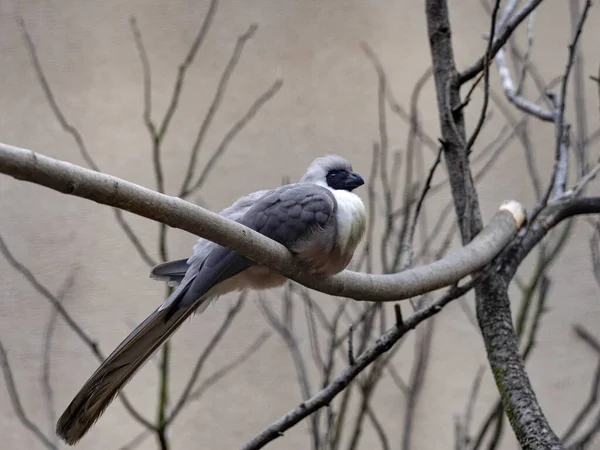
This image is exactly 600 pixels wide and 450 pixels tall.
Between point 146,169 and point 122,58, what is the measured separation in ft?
1.45

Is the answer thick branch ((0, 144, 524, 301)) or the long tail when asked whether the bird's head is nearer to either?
thick branch ((0, 144, 524, 301))

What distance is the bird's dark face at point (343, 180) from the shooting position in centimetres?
177

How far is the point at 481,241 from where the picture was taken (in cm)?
178

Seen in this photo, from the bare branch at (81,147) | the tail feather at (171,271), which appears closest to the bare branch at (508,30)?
the tail feather at (171,271)

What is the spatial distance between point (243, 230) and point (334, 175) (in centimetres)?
70

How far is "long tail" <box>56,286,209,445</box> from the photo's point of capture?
137 cm

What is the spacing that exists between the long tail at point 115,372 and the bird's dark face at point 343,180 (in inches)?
19.6

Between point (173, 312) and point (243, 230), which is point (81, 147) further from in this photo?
point (243, 230)

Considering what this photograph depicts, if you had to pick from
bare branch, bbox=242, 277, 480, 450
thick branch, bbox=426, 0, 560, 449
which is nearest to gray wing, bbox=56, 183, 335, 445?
bare branch, bbox=242, 277, 480, 450

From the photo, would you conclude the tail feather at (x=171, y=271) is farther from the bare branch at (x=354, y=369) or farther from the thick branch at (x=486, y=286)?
the thick branch at (x=486, y=286)

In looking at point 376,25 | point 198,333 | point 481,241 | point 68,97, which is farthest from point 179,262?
point 376,25

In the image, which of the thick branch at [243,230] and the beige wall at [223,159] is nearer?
the thick branch at [243,230]

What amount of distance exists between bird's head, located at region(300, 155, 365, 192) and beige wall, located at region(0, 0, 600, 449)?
1.19 meters

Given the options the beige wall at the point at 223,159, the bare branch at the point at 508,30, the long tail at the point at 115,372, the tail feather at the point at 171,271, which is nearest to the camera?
the long tail at the point at 115,372
